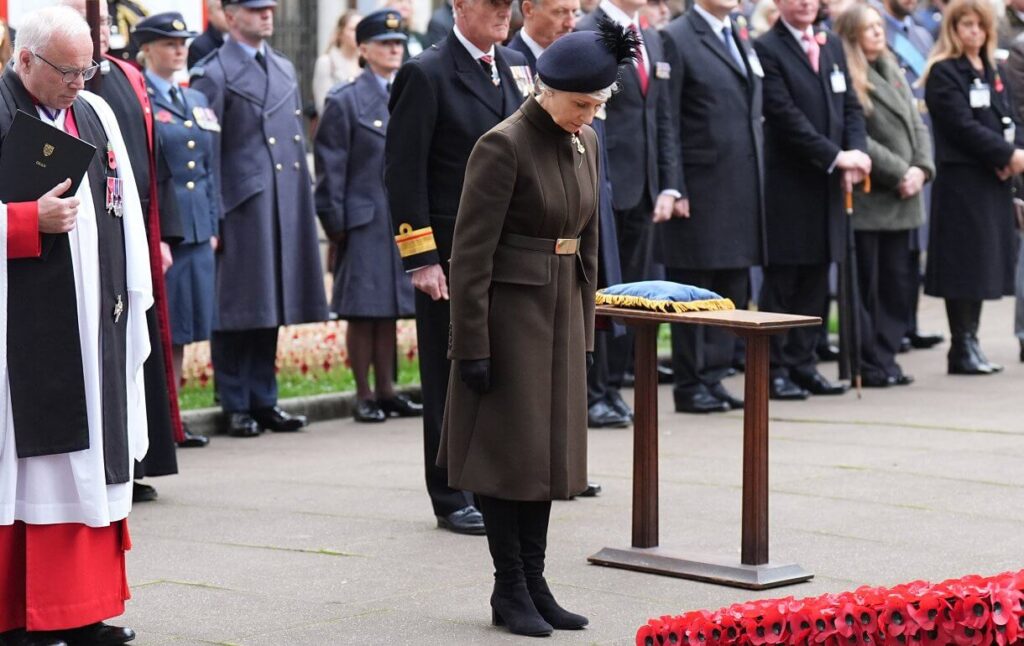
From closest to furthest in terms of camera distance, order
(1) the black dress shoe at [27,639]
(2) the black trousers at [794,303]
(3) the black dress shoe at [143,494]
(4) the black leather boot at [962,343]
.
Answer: (1) the black dress shoe at [27,639]
(3) the black dress shoe at [143,494]
(2) the black trousers at [794,303]
(4) the black leather boot at [962,343]

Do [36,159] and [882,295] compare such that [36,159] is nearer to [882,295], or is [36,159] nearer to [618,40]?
[618,40]

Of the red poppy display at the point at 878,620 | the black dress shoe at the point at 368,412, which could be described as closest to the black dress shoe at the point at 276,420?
the black dress shoe at the point at 368,412

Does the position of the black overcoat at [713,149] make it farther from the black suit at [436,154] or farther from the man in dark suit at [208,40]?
the black suit at [436,154]

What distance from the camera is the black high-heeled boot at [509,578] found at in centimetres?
568

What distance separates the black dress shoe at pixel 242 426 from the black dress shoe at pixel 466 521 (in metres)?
2.99

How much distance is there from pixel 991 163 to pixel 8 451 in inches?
309

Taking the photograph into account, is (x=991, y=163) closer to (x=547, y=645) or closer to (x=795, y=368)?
(x=795, y=368)

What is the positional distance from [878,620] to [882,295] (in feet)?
24.1

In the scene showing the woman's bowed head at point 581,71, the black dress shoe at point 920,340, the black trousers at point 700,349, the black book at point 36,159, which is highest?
the woman's bowed head at point 581,71

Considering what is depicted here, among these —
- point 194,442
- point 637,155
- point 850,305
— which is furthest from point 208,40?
point 850,305

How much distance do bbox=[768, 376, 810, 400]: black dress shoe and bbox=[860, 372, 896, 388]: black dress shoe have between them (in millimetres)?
596

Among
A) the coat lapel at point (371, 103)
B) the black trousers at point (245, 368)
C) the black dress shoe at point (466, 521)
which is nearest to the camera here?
the black dress shoe at point (466, 521)

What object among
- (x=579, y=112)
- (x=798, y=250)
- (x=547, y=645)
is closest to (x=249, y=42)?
(x=798, y=250)

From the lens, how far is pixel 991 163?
38.9 ft
